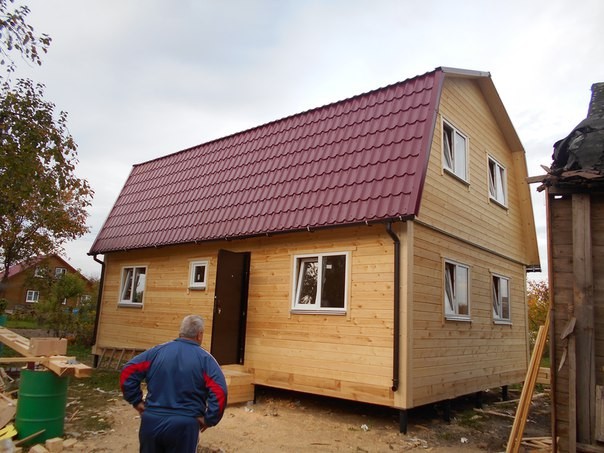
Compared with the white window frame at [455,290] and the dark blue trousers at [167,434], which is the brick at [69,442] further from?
the white window frame at [455,290]

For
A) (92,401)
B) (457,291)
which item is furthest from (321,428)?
(92,401)

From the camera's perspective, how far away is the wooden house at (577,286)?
5211mm

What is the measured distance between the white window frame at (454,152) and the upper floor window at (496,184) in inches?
71.0

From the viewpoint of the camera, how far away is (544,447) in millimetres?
6211

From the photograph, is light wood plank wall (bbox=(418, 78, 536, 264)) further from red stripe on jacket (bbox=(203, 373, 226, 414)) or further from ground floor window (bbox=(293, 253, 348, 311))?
red stripe on jacket (bbox=(203, 373, 226, 414))

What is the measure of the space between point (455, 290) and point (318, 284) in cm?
306

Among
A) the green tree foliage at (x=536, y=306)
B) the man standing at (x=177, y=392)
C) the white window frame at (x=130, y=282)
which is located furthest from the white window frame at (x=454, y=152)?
the green tree foliage at (x=536, y=306)

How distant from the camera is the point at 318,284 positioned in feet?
30.2

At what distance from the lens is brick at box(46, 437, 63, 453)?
611 cm

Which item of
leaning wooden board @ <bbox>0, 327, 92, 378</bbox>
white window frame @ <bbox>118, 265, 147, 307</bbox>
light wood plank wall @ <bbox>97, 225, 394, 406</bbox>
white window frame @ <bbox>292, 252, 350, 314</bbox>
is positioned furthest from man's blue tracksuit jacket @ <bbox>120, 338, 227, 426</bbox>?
white window frame @ <bbox>118, 265, 147, 307</bbox>

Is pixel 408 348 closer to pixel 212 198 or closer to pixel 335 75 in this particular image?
pixel 212 198

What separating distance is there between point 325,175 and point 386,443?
205 inches

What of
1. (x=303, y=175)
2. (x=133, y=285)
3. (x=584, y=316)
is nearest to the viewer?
(x=584, y=316)

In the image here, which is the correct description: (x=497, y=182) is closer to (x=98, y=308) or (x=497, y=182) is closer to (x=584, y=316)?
(x=584, y=316)
